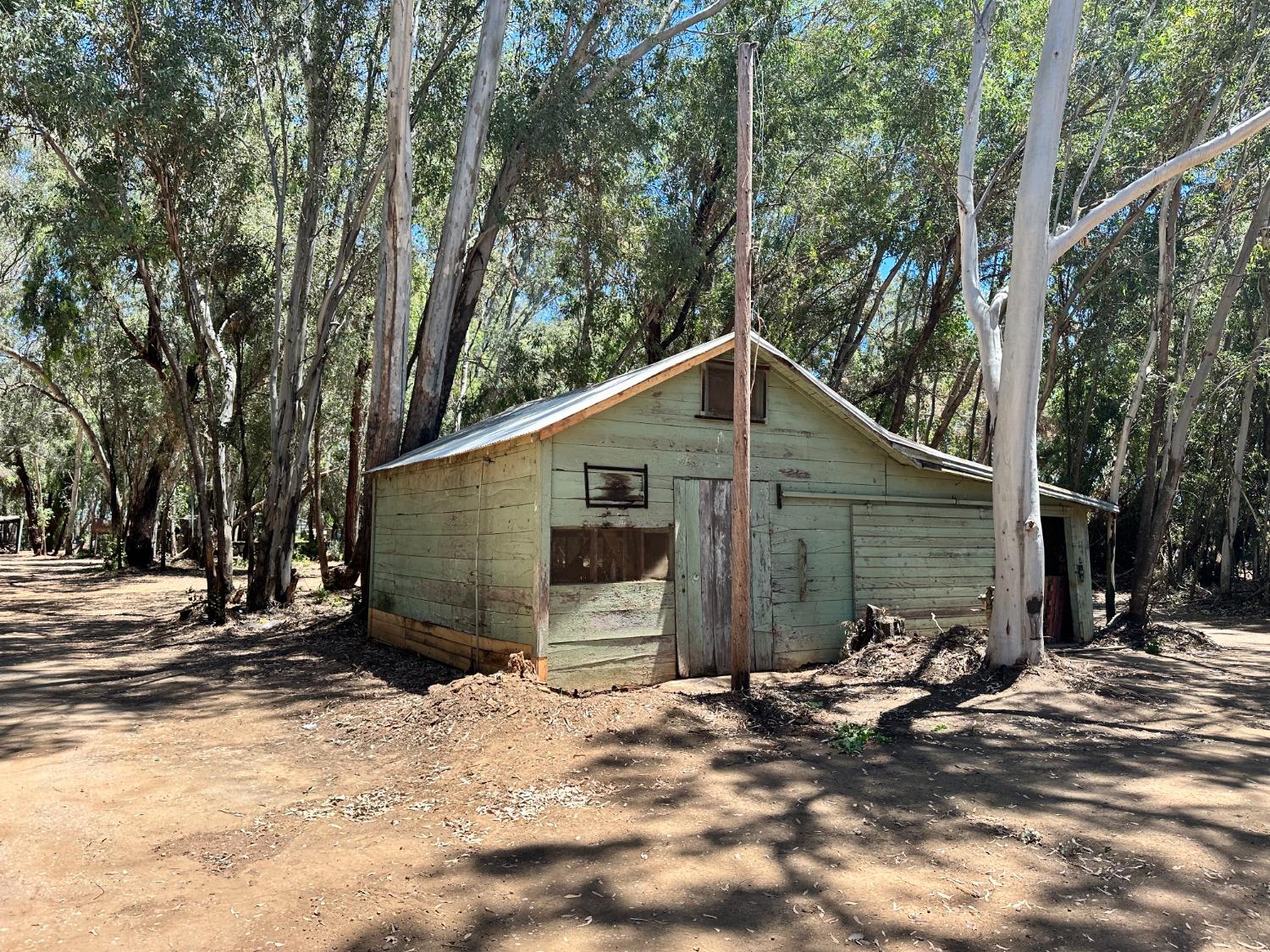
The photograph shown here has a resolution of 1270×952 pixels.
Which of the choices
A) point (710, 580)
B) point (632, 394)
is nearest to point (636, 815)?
point (710, 580)

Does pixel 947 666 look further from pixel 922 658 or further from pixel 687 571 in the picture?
pixel 687 571

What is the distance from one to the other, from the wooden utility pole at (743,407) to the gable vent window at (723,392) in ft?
6.28

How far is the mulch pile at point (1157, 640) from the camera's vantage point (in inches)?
522

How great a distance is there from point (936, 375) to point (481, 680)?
2211cm

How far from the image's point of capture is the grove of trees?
43.2ft

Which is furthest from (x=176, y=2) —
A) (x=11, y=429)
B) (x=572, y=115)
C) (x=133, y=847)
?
(x=11, y=429)

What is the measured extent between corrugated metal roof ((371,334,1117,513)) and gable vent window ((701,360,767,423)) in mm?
273

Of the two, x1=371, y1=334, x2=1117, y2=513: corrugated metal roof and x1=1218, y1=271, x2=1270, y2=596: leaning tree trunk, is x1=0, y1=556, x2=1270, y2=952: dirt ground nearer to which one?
x1=371, y1=334, x2=1117, y2=513: corrugated metal roof

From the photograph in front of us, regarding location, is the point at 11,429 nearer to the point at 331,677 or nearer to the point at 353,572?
the point at 353,572

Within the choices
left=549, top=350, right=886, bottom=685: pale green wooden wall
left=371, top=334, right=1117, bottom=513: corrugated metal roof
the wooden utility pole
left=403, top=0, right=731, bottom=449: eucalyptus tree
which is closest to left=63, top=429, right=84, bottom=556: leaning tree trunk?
left=403, top=0, right=731, bottom=449: eucalyptus tree

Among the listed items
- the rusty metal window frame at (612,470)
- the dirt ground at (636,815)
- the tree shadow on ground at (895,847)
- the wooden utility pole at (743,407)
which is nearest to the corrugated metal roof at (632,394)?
the rusty metal window frame at (612,470)

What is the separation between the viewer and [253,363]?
23609 mm

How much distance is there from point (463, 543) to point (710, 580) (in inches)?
122

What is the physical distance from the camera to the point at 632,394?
969cm
